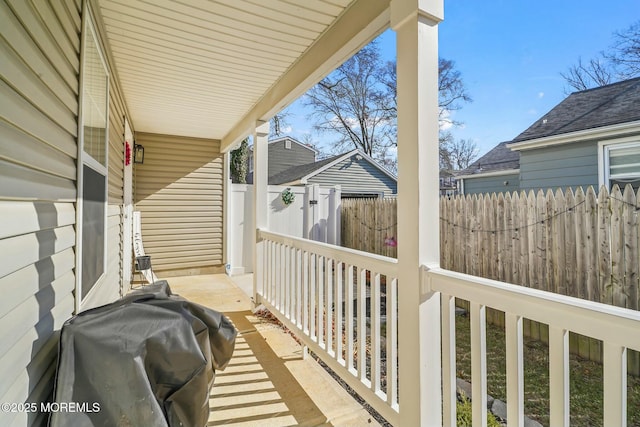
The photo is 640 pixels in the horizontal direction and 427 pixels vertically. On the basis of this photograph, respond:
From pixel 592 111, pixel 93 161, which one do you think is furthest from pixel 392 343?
pixel 592 111

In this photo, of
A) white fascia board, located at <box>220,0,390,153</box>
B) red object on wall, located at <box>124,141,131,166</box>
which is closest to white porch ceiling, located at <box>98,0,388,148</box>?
white fascia board, located at <box>220,0,390,153</box>

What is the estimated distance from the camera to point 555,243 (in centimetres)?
312

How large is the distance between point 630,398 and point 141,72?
4.85 meters

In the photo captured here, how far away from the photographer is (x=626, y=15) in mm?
6117

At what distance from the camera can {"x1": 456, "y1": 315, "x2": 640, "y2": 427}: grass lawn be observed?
6.93ft

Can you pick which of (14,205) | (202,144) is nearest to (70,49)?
(14,205)

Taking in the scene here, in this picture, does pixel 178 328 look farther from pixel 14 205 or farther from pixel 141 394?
pixel 14 205

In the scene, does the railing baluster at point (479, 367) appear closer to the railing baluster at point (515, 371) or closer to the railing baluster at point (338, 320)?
the railing baluster at point (515, 371)

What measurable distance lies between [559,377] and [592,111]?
6.15 m

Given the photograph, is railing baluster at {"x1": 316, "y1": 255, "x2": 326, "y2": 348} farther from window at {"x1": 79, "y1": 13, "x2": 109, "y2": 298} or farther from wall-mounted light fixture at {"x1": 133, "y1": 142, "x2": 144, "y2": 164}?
wall-mounted light fixture at {"x1": 133, "y1": 142, "x2": 144, "y2": 164}

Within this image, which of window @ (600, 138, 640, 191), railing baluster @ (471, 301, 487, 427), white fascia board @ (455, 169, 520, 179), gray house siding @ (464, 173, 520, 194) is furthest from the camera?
gray house siding @ (464, 173, 520, 194)

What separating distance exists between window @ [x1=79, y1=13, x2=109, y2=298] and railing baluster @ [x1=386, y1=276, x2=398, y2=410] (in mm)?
1661

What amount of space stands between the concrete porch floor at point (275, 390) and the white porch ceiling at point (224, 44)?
240cm

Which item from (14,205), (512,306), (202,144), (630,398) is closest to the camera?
(14,205)
